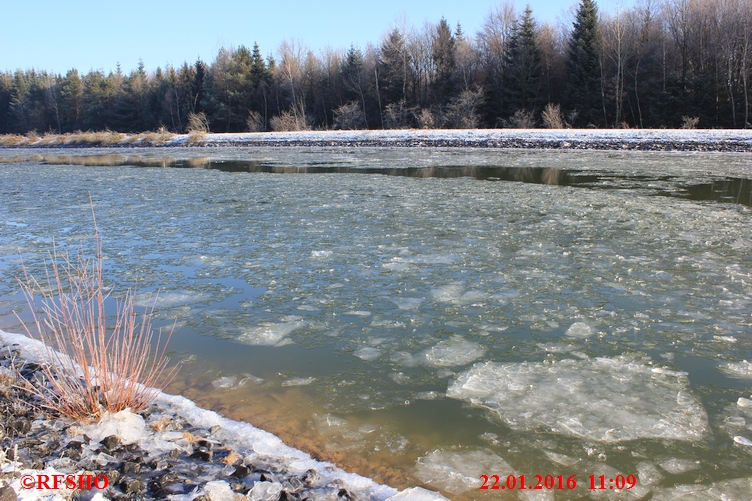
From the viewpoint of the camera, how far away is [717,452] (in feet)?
10.6

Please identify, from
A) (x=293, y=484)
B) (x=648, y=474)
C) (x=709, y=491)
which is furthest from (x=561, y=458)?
(x=293, y=484)

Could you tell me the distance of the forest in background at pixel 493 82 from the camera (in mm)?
36906

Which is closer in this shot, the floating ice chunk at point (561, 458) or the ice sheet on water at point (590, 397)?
the floating ice chunk at point (561, 458)

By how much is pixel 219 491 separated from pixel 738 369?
13.1 feet

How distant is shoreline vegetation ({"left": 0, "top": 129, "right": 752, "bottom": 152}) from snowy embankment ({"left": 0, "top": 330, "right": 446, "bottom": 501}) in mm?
26455

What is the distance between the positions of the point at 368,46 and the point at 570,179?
152ft

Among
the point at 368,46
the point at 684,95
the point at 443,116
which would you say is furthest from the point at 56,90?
the point at 684,95

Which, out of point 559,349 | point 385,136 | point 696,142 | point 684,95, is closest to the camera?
point 559,349

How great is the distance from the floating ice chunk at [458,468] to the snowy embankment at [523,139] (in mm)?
25750

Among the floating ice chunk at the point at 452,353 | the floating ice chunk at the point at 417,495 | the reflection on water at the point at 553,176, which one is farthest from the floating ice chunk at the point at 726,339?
the reflection on water at the point at 553,176

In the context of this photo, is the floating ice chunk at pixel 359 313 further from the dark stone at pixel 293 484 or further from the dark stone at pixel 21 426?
the dark stone at pixel 21 426

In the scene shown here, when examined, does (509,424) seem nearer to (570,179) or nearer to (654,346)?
(654,346)

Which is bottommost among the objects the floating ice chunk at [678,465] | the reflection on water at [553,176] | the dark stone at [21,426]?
the floating ice chunk at [678,465]

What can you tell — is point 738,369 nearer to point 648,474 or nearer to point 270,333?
point 648,474
